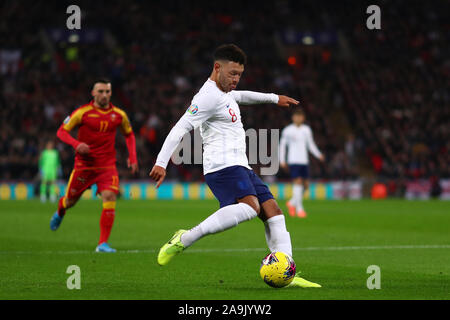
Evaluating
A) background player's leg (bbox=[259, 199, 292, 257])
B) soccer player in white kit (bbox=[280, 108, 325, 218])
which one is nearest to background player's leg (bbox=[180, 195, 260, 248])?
background player's leg (bbox=[259, 199, 292, 257])

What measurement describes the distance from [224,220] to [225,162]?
526mm

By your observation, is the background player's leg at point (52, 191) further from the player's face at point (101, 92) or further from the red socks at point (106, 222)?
the red socks at point (106, 222)

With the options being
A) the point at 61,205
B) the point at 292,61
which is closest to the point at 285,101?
the point at 61,205

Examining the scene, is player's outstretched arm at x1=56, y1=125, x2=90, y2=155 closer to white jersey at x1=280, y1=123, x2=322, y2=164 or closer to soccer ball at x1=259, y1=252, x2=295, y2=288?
soccer ball at x1=259, y1=252, x2=295, y2=288

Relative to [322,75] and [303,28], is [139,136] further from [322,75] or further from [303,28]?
[303,28]

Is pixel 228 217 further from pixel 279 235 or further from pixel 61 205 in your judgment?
pixel 61 205

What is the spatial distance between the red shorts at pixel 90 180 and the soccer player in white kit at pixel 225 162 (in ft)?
12.6

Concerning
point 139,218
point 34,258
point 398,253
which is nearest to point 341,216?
point 139,218

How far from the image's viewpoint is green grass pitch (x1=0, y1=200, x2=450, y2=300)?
6.77m

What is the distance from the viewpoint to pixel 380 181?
29.8 metres

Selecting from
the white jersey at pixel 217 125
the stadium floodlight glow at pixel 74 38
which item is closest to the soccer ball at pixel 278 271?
the white jersey at pixel 217 125

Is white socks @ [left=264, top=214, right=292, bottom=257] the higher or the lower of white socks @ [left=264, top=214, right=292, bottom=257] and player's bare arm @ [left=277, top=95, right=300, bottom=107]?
the lower

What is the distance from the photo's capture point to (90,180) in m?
11.0

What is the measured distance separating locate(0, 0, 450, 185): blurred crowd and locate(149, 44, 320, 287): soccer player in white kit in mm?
22382
